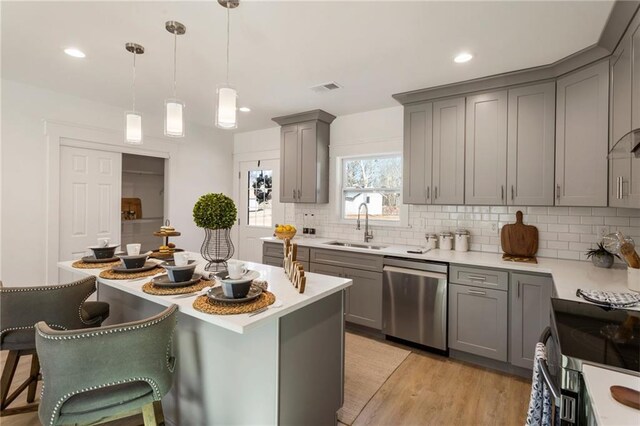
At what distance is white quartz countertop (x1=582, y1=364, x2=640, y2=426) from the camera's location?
76 centimetres

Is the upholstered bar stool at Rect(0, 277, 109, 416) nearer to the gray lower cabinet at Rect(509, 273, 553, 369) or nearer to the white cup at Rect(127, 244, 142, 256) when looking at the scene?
the white cup at Rect(127, 244, 142, 256)

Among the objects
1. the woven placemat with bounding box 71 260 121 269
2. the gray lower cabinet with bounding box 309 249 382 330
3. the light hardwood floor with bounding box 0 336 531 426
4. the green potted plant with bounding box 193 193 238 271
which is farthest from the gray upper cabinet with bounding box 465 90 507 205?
the woven placemat with bounding box 71 260 121 269

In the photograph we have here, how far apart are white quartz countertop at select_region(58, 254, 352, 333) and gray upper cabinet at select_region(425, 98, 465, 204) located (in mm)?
1854

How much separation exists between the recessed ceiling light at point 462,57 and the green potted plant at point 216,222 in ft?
7.06

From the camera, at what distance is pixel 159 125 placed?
14.5 ft

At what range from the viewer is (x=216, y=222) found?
2.09 metres

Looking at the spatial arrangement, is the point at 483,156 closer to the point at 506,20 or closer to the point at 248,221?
the point at 506,20

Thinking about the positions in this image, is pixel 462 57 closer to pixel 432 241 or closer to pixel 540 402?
pixel 432 241

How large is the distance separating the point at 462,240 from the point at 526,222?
2.03 feet

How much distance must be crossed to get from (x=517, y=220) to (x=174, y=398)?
3.32 meters

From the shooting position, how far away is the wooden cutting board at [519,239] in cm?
302

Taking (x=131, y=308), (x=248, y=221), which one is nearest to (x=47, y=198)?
(x=131, y=308)

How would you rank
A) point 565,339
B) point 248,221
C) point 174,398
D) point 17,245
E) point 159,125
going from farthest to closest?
point 248,221 < point 159,125 < point 17,245 < point 174,398 < point 565,339

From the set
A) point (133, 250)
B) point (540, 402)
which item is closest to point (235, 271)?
point (133, 250)
